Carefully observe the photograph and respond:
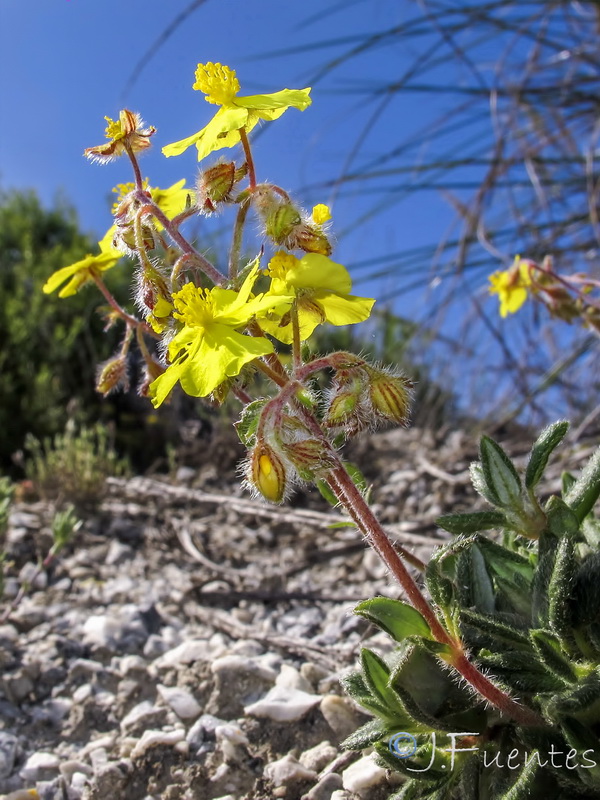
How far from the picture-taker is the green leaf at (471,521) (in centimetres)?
145

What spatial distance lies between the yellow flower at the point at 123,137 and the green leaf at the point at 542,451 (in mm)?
925

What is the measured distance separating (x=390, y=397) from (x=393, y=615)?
40 cm

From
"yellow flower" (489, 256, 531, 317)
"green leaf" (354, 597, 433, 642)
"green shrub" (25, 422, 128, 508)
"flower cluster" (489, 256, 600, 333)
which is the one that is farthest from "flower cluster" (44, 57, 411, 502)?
"green shrub" (25, 422, 128, 508)

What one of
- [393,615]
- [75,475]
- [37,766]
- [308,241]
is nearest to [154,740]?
[37,766]

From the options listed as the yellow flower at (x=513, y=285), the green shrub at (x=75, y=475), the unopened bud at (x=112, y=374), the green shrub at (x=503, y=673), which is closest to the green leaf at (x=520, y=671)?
Result: the green shrub at (x=503, y=673)

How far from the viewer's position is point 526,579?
4.81 ft

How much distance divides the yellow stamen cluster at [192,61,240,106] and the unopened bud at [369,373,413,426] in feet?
1.86

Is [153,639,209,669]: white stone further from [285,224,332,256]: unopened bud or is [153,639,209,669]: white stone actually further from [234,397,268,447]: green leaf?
[285,224,332,256]: unopened bud

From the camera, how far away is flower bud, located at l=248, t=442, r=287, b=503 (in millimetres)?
1033

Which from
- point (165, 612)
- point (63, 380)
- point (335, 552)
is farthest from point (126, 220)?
point (63, 380)

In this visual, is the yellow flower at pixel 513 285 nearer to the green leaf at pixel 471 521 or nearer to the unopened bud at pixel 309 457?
the green leaf at pixel 471 521

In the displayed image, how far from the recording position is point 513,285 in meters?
2.50

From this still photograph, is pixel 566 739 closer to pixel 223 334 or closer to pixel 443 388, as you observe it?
pixel 223 334

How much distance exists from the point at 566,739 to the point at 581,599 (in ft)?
0.79
